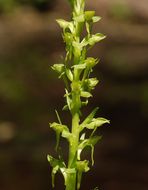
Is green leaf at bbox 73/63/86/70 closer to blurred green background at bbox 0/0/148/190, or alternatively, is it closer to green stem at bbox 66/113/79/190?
green stem at bbox 66/113/79/190

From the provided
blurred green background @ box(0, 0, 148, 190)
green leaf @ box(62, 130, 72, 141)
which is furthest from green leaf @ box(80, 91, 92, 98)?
blurred green background @ box(0, 0, 148, 190)

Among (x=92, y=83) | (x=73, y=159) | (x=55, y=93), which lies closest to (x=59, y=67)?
(x=92, y=83)

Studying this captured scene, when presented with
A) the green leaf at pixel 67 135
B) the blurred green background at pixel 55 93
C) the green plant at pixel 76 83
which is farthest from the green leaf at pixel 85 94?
the blurred green background at pixel 55 93

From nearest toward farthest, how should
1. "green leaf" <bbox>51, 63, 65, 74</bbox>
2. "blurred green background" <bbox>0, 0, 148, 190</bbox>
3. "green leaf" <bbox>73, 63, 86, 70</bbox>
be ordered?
"green leaf" <bbox>73, 63, 86, 70</bbox>
"green leaf" <bbox>51, 63, 65, 74</bbox>
"blurred green background" <bbox>0, 0, 148, 190</bbox>

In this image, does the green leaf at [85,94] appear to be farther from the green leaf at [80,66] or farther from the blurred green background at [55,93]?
the blurred green background at [55,93]

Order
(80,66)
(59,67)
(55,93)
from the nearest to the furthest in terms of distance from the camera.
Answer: (80,66) < (59,67) < (55,93)

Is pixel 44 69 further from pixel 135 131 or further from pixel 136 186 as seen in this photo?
pixel 136 186

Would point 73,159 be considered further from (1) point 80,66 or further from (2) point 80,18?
(2) point 80,18

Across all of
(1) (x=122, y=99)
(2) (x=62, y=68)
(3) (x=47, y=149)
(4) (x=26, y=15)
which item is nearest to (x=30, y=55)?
(1) (x=122, y=99)
